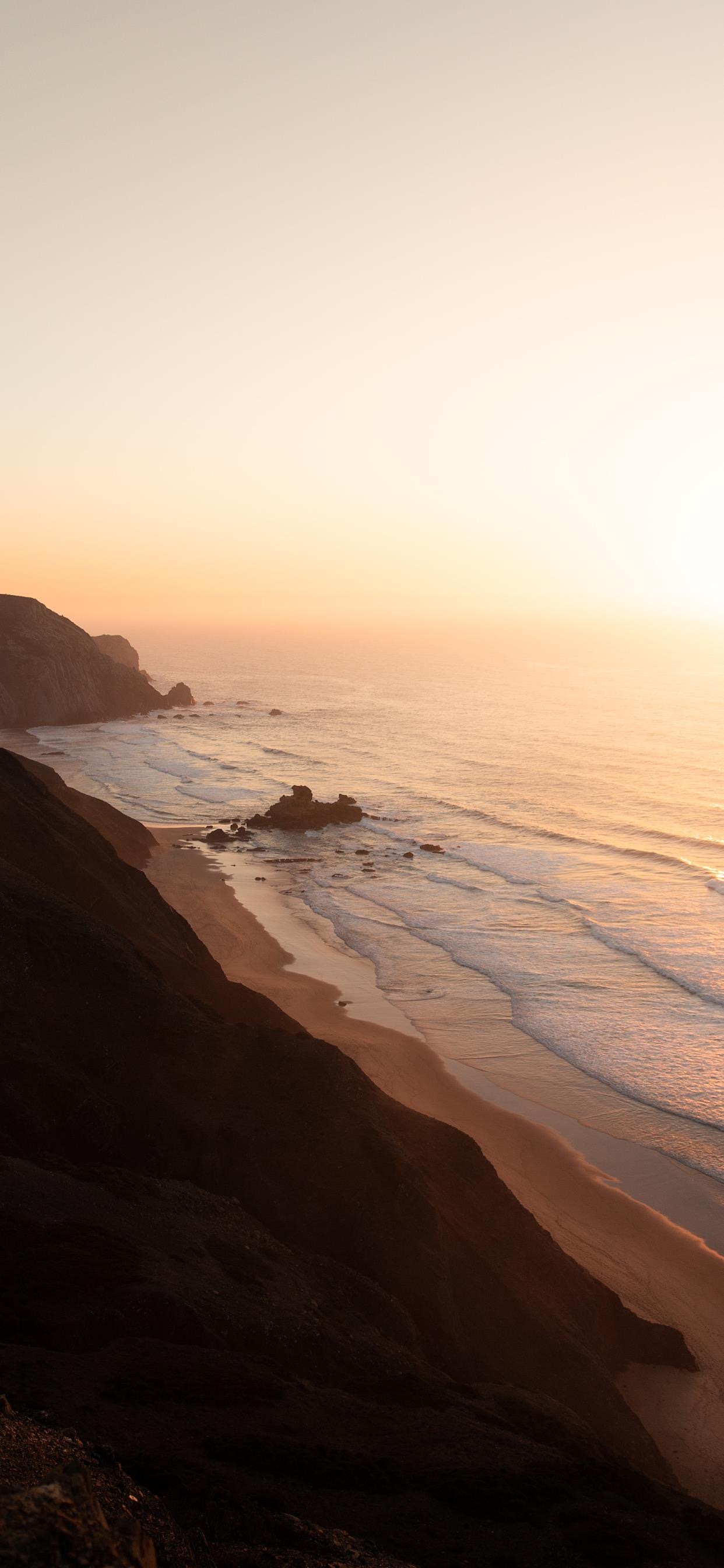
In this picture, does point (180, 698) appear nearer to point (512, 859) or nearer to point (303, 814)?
point (303, 814)

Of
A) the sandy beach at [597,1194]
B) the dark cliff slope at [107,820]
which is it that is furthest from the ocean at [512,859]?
the dark cliff slope at [107,820]

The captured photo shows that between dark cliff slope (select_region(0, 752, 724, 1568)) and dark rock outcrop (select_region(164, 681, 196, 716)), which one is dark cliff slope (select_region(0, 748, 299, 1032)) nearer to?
dark cliff slope (select_region(0, 752, 724, 1568))

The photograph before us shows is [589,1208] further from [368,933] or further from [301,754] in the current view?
[301,754]

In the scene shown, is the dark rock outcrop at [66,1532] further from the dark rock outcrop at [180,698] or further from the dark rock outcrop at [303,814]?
the dark rock outcrop at [180,698]

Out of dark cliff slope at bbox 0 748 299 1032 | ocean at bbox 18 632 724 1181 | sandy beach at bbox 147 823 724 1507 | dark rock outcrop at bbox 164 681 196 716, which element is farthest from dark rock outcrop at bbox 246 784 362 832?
dark rock outcrop at bbox 164 681 196 716

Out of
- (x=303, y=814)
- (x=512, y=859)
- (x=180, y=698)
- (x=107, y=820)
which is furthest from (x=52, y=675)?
(x=512, y=859)

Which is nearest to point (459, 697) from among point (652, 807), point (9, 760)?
point (652, 807)

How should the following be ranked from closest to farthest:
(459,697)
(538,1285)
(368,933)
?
(538,1285) < (368,933) < (459,697)
